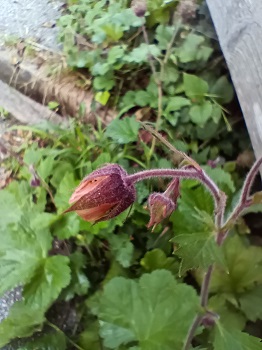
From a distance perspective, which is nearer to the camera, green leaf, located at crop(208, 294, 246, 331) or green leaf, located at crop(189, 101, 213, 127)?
green leaf, located at crop(208, 294, 246, 331)

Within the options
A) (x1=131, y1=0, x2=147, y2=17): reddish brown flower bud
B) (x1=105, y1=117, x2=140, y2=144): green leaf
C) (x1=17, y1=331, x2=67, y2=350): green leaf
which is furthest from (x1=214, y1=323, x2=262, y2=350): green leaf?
(x1=131, y1=0, x2=147, y2=17): reddish brown flower bud

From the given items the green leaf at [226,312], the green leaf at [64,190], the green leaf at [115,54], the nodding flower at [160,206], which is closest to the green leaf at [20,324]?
the green leaf at [64,190]

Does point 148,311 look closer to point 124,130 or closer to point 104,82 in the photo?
point 124,130

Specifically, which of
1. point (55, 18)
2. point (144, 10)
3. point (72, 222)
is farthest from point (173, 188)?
point (55, 18)

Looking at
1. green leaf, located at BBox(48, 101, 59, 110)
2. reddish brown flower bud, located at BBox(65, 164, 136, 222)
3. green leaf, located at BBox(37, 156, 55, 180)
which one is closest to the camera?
reddish brown flower bud, located at BBox(65, 164, 136, 222)

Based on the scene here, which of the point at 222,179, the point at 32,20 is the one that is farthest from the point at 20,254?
the point at 32,20

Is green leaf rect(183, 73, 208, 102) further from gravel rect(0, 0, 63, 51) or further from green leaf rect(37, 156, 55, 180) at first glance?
gravel rect(0, 0, 63, 51)

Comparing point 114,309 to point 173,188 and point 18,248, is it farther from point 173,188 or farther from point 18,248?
point 173,188
